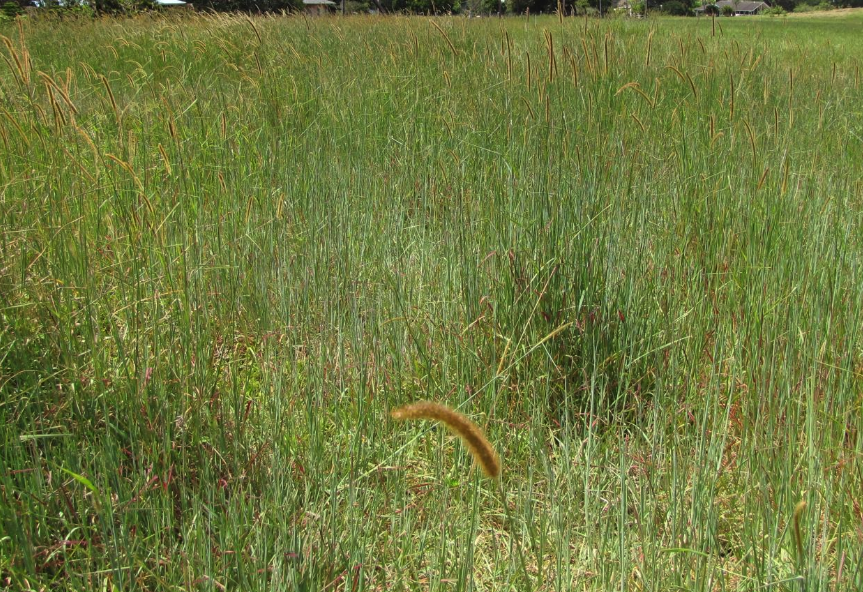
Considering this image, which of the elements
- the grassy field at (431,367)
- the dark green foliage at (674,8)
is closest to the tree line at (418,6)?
the dark green foliage at (674,8)

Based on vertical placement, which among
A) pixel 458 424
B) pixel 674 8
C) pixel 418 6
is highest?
pixel 674 8

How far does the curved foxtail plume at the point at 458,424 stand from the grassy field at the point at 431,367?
34 cm

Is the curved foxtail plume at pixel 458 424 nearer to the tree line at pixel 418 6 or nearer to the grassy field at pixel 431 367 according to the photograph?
the grassy field at pixel 431 367

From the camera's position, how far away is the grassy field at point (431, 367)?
1.33 meters

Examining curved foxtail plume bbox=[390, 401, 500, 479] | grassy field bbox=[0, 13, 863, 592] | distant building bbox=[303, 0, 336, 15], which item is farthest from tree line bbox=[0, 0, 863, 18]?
curved foxtail plume bbox=[390, 401, 500, 479]

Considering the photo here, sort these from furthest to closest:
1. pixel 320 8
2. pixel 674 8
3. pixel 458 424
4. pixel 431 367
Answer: pixel 674 8, pixel 320 8, pixel 431 367, pixel 458 424

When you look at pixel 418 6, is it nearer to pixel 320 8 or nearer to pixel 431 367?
pixel 320 8

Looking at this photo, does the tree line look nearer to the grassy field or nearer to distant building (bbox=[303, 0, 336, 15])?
distant building (bbox=[303, 0, 336, 15])

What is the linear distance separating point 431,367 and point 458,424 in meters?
1.35

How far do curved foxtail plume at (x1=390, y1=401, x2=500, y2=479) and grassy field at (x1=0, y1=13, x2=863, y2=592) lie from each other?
34 cm

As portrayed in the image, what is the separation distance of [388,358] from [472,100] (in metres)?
2.45

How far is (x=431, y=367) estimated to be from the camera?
2074 millimetres

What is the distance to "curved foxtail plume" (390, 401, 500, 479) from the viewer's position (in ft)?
2.33

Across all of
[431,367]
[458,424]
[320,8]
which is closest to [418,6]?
[320,8]
